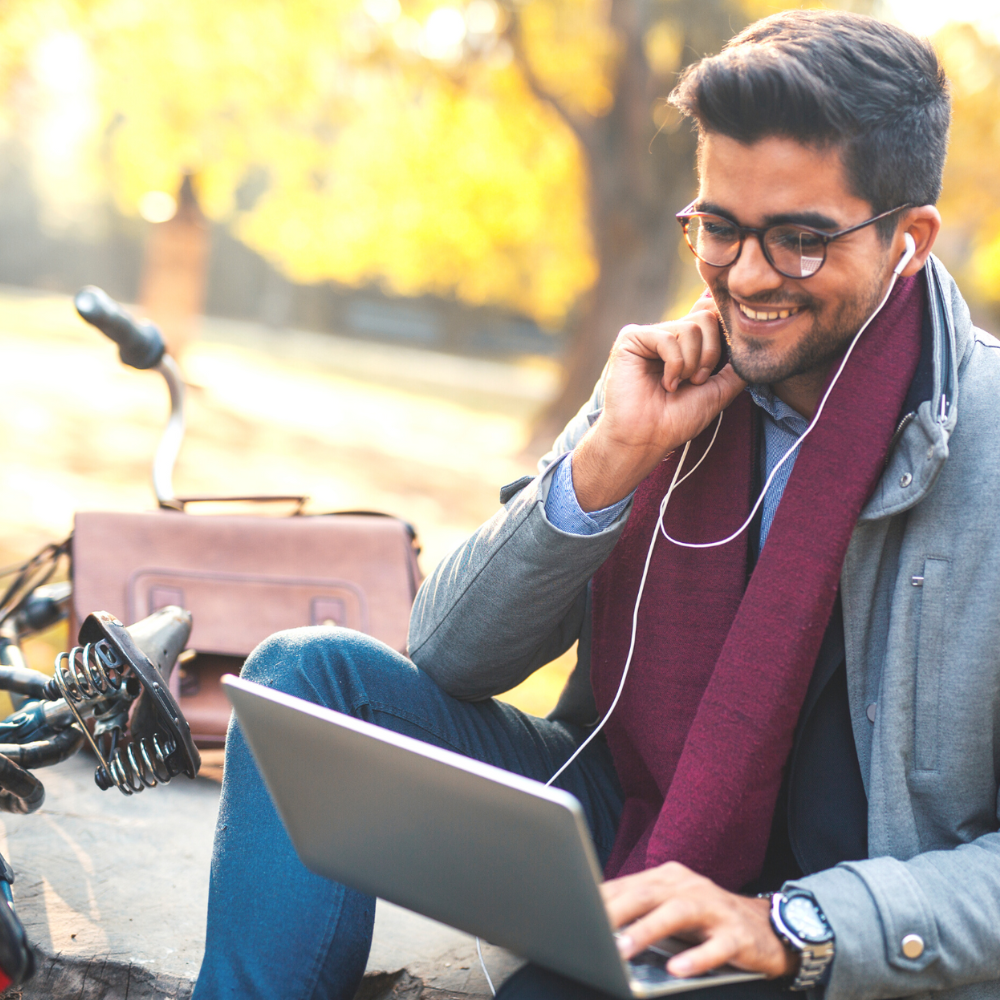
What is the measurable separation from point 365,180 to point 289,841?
12.0 m

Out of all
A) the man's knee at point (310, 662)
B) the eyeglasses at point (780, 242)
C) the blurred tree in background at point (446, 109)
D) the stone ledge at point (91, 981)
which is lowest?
the stone ledge at point (91, 981)

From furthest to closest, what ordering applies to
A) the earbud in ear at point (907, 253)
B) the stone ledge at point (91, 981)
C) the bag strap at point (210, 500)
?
1. the bag strap at point (210, 500)
2. the stone ledge at point (91, 981)
3. the earbud in ear at point (907, 253)

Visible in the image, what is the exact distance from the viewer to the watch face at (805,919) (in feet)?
4.09

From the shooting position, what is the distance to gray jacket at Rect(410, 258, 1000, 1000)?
4.15 feet

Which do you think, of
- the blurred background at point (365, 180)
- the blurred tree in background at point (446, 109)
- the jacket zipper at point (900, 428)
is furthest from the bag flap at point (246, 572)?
the blurred tree in background at point (446, 109)

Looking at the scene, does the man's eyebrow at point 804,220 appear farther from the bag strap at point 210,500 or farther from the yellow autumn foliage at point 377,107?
the yellow autumn foliage at point 377,107

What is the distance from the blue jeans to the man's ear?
0.94 m

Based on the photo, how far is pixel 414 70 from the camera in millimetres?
10125

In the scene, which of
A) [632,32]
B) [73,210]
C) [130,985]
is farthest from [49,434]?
[73,210]

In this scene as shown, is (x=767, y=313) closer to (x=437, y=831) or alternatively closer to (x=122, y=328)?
(x=437, y=831)

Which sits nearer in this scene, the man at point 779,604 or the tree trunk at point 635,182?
the man at point 779,604

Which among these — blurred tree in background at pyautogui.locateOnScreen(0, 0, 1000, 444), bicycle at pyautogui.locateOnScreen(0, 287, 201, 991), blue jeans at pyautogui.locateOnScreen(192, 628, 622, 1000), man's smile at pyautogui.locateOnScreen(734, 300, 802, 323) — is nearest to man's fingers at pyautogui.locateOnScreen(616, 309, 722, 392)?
man's smile at pyautogui.locateOnScreen(734, 300, 802, 323)

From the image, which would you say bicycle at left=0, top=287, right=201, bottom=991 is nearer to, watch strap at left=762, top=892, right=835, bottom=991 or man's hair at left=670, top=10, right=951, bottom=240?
watch strap at left=762, top=892, right=835, bottom=991

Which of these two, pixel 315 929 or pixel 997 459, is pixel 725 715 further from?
pixel 315 929
